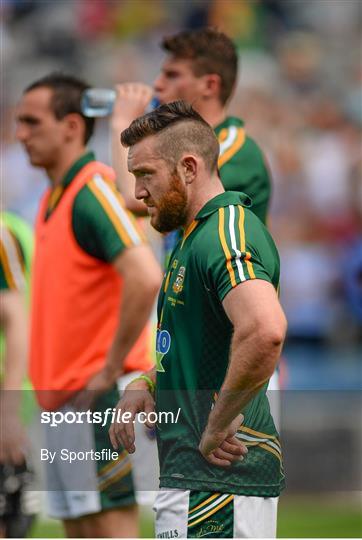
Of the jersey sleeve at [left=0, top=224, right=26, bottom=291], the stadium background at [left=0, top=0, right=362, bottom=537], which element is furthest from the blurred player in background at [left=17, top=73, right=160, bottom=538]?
the stadium background at [left=0, top=0, right=362, bottom=537]

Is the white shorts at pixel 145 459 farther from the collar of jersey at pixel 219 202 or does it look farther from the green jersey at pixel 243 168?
the green jersey at pixel 243 168

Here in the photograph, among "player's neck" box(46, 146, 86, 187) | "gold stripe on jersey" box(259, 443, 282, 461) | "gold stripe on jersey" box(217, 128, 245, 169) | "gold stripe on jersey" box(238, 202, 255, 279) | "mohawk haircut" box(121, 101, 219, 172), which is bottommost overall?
"gold stripe on jersey" box(259, 443, 282, 461)

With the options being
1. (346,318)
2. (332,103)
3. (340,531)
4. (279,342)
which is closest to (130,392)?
(279,342)

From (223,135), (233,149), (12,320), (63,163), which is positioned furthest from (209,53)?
(12,320)

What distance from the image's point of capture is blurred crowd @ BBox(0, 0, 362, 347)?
10148mm

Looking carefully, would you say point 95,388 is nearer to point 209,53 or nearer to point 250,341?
point 209,53

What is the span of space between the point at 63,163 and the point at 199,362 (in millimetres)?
2077

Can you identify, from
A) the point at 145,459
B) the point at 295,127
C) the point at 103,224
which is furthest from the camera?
the point at 295,127

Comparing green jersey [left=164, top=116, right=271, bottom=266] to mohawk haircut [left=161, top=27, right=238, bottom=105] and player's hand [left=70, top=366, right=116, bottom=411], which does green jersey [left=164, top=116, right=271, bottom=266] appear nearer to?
mohawk haircut [left=161, top=27, right=238, bottom=105]

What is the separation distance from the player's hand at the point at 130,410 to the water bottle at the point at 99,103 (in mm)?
1751

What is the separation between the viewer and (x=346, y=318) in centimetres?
990

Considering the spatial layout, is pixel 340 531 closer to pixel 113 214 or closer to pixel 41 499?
pixel 41 499

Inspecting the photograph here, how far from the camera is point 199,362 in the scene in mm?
3055

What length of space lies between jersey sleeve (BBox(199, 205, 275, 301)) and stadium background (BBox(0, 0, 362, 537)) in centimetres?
476
